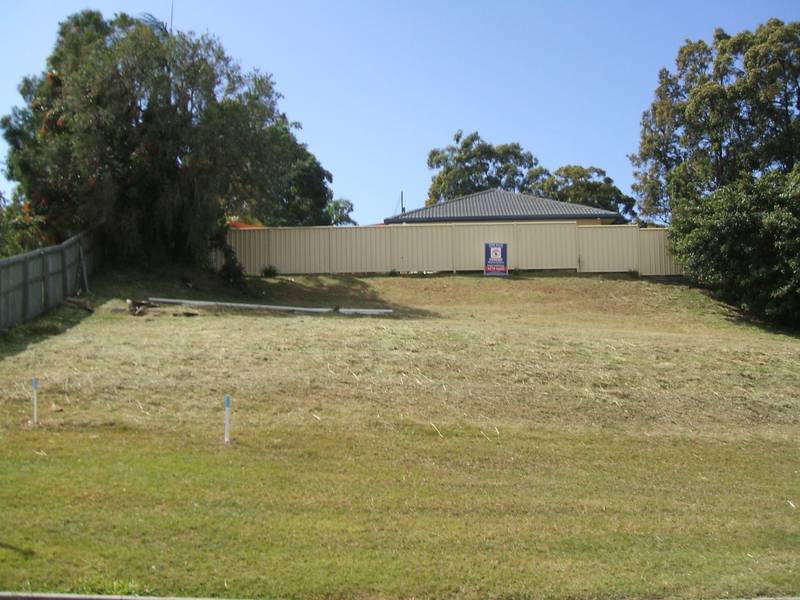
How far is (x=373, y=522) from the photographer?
7.43m

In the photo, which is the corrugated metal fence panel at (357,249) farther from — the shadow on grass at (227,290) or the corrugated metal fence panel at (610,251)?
the corrugated metal fence panel at (610,251)

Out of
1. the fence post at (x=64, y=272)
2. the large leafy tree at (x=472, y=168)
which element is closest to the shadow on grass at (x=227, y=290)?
the fence post at (x=64, y=272)

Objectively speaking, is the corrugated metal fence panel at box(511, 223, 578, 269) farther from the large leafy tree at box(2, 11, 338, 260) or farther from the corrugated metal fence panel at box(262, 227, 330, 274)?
the large leafy tree at box(2, 11, 338, 260)

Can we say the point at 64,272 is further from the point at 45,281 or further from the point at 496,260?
the point at 496,260

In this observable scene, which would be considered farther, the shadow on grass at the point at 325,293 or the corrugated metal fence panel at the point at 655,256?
the corrugated metal fence panel at the point at 655,256

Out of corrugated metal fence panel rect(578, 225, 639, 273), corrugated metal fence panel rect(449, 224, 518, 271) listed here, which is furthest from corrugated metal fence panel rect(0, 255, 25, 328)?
corrugated metal fence panel rect(578, 225, 639, 273)

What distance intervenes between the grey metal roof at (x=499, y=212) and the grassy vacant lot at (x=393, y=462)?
23267 mm

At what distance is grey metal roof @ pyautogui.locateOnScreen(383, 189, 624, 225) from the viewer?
41.8m

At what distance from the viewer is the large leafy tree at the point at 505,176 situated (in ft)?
231

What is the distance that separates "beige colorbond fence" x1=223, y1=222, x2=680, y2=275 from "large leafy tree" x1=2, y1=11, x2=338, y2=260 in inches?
215

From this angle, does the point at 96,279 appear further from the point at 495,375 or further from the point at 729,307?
the point at 729,307

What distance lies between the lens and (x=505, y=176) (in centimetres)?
7256

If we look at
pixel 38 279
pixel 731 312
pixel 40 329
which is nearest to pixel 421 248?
pixel 731 312

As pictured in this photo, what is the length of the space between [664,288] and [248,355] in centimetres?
2134
